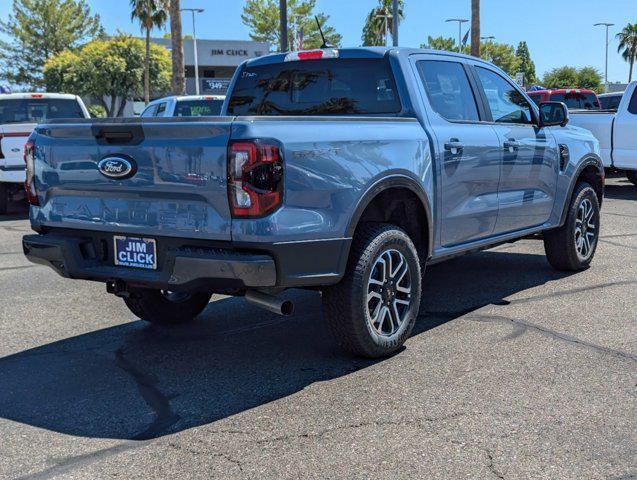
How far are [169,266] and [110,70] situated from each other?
52.5 metres

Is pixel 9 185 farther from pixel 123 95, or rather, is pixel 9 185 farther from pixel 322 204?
pixel 123 95

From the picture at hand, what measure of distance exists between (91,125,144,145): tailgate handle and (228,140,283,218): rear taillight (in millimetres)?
636

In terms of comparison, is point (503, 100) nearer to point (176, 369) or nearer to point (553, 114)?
point (553, 114)

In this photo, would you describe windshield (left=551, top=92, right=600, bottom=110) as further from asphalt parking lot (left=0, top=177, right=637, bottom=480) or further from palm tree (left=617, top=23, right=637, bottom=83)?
palm tree (left=617, top=23, right=637, bottom=83)

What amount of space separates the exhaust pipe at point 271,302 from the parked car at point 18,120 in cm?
899

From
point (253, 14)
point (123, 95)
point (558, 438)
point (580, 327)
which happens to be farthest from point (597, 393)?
point (253, 14)

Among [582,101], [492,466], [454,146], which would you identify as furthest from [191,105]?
[582,101]

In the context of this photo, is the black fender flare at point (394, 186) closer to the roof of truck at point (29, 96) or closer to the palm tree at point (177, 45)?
the roof of truck at point (29, 96)

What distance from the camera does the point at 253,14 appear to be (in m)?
72.4

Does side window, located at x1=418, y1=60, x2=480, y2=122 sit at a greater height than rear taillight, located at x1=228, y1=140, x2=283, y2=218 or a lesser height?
greater

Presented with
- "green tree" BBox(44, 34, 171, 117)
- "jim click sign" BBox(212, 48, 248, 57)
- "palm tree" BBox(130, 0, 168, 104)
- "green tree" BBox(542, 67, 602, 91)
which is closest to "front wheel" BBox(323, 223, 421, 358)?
"palm tree" BBox(130, 0, 168, 104)

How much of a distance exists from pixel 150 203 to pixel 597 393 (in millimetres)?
2645

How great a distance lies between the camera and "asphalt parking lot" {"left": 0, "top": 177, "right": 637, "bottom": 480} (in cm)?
335

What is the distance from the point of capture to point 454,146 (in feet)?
17.4
